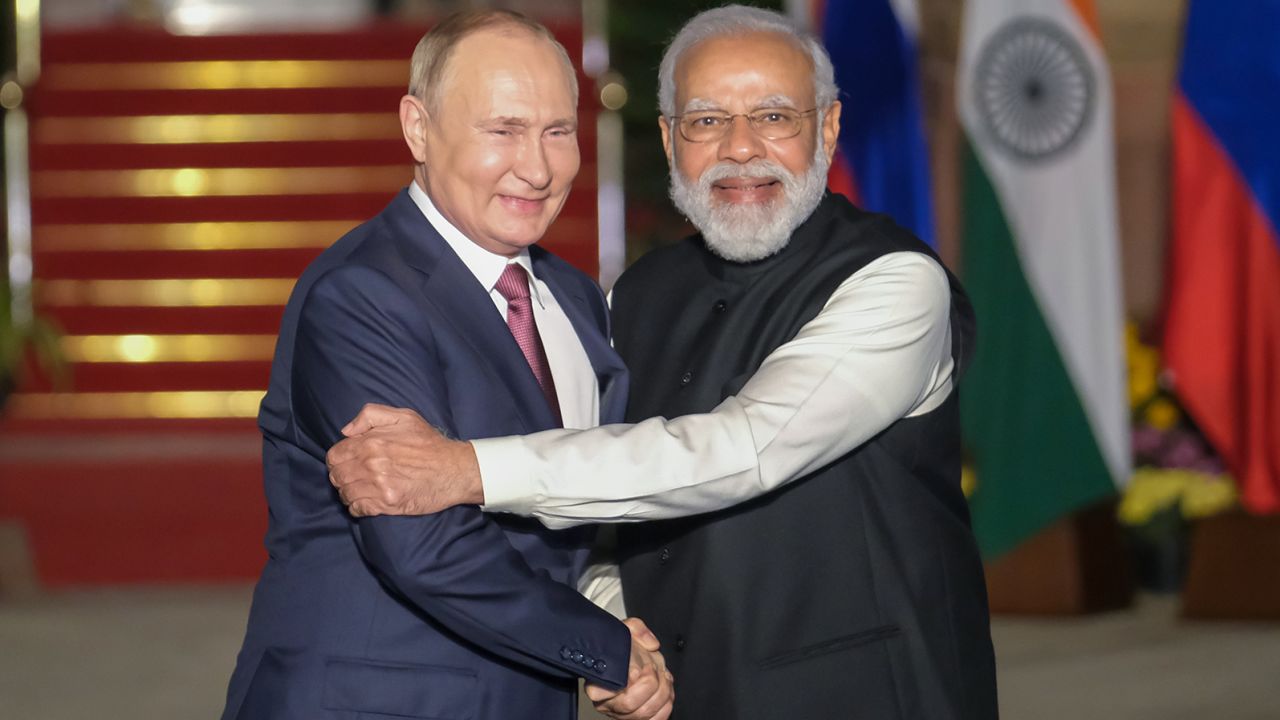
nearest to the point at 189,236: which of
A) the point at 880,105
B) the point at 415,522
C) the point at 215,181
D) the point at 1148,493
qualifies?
the point at 215,181

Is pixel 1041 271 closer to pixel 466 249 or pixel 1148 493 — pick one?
pixel 1148 493

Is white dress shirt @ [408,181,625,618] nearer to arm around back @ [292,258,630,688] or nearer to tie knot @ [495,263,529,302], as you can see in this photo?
tie knot @ [495,263,529,302]

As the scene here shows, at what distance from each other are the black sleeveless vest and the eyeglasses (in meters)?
0.16

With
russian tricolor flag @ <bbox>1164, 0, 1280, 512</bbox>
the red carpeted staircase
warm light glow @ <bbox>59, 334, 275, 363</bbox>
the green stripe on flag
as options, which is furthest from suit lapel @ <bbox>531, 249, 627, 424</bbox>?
warm light glow @ <bbox>59, 334, 275, 363</bbox>

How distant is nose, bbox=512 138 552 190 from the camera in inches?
81.9

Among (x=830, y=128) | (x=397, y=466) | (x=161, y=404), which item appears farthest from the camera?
(x=161, y=404)

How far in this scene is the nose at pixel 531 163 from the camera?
6.82ft

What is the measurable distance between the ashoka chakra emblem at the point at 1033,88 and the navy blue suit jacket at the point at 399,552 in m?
3.84

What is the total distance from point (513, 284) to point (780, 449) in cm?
43

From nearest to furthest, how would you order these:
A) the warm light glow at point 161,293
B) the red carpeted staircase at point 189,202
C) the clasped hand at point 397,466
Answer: the clasped hand at point 397,466
the red carpeted staircase at point 189,202
the warm light glow at point 161,293

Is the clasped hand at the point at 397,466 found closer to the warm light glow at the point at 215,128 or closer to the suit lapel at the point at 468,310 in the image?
the suit lapel at the point at 468,310

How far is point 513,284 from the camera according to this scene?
7.14 feet

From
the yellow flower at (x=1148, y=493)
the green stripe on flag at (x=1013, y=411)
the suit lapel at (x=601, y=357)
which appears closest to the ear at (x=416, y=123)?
the suit lapel at (x=601, y=357)

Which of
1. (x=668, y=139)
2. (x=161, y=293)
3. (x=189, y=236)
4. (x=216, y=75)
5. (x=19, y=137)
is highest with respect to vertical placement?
(x=216, y=75)
